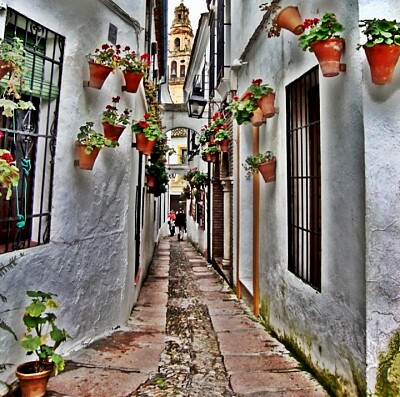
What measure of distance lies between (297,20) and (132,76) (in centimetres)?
214

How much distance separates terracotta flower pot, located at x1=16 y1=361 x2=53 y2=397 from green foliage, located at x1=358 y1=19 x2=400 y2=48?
3.45 meters

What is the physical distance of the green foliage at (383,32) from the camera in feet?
8.56

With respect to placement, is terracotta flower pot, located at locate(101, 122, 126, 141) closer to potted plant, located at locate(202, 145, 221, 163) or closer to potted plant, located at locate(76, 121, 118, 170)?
potted plant, located at locate(76, 121, 118, 170)

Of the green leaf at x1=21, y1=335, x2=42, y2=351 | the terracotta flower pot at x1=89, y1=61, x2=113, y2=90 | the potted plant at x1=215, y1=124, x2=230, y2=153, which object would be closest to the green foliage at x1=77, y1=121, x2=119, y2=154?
the terracotta flower pot at x1=89, y1=61, x2=113, y2=90

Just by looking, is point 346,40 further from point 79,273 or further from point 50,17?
point 79,273

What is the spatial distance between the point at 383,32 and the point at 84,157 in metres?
2.97

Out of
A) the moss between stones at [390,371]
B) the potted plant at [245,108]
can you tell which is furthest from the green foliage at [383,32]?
the potted plant at [245,108]

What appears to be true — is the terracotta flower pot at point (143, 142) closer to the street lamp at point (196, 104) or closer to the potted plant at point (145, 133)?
the potted plant at point (145, 133)

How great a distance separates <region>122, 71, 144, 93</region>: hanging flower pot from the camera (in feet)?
16.1

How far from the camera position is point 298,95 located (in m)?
4.48

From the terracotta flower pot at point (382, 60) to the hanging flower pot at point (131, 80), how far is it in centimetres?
306

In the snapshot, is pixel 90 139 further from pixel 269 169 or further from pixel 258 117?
pixel 258 117

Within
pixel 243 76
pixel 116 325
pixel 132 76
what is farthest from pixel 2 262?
pixel 243 76

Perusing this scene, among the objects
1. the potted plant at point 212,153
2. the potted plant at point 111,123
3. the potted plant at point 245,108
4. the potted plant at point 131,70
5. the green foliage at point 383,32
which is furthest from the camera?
the potted plant at point 212,153
